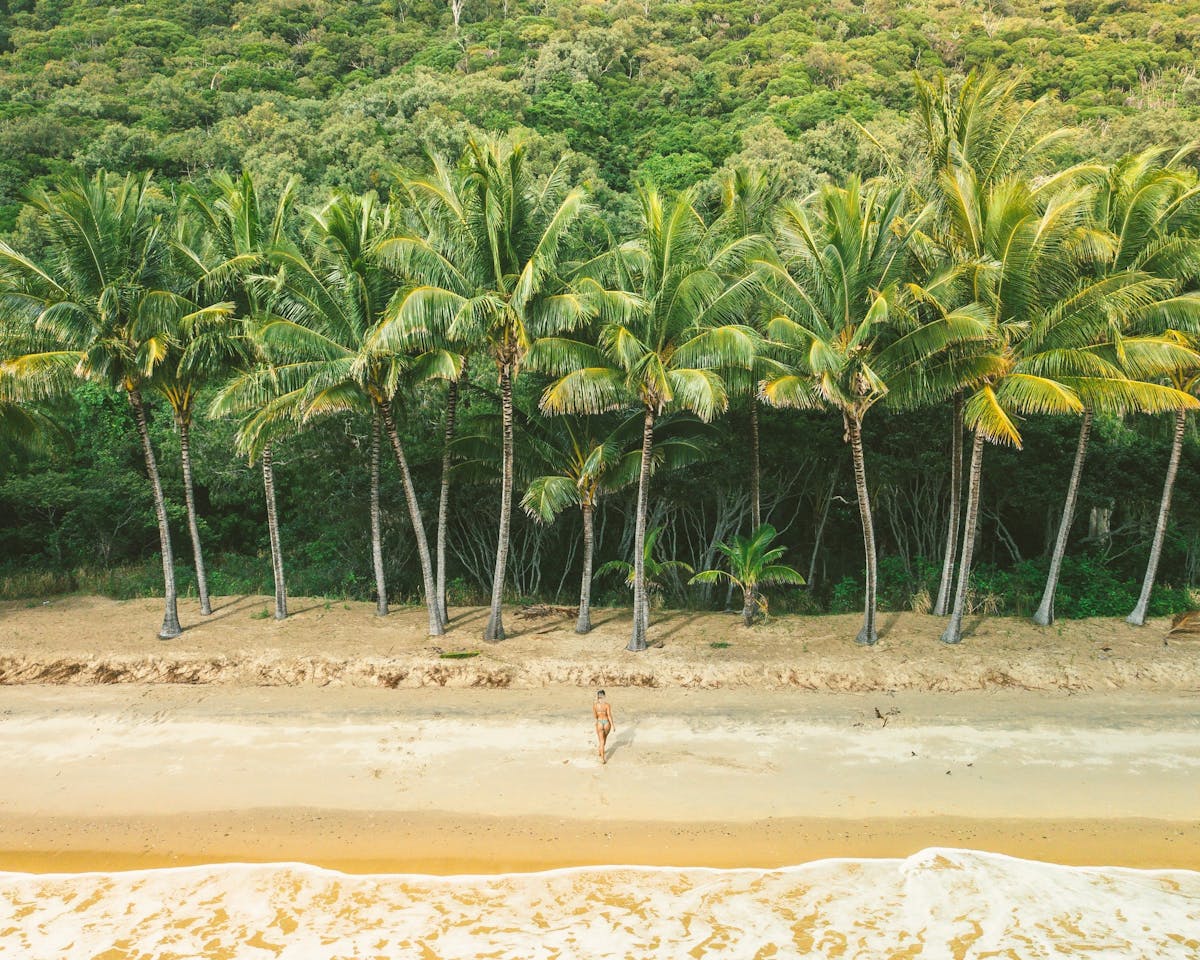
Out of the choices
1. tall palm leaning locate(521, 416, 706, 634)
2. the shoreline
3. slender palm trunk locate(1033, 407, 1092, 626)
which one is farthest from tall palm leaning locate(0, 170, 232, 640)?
slender palm trunk locate(1033, 407, 1092, 626)

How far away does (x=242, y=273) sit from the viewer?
17719 millimetres

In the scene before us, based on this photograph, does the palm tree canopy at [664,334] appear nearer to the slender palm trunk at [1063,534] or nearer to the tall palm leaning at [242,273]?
the tall palm leaning at [242,273]

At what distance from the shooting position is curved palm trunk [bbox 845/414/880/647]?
15.8m

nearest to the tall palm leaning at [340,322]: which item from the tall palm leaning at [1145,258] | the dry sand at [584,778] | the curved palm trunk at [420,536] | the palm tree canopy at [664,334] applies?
the curved palm trunk at [420,536]

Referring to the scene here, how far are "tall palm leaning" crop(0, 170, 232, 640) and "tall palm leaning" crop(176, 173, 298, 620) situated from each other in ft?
2.20

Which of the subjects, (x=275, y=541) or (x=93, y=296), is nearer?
(x=93, y=296)

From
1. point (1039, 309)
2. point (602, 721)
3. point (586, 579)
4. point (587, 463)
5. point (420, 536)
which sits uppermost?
point (1039, 309)

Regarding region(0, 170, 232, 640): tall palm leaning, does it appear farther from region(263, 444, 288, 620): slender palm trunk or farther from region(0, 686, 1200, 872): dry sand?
region(0, 686, 1200, 872): dry sand

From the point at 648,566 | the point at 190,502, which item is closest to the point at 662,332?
the point at 648,566

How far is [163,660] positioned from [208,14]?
6710cm

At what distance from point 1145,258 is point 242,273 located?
17.2m

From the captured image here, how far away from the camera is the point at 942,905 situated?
391 inches

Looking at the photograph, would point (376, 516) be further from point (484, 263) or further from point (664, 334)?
point (664, 334)

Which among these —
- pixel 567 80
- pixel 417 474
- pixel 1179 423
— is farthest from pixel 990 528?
pixel 567 80
